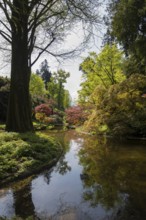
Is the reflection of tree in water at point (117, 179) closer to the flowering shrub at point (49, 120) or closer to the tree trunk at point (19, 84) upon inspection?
the tree trunk at point (19, 84)

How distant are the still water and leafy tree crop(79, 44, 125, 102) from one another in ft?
48.4

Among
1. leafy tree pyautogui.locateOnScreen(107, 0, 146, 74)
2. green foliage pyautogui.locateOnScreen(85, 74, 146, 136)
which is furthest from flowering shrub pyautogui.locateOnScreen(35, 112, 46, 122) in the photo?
leafy tree pyautogui.locateOnScreen(107, 0, 146, 74)

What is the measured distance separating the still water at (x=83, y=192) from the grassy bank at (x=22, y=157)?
26 centimetres

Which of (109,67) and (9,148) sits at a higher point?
(109,67)

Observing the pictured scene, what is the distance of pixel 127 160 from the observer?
8.63m

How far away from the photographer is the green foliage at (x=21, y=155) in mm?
6650

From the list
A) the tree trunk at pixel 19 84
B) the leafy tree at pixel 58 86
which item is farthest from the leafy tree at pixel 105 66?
the leafy tree at pixel 58 86

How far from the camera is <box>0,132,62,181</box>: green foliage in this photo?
665 centimetres

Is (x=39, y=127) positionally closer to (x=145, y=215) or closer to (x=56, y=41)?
(x=56, y=41)

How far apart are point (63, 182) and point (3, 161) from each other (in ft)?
5.63

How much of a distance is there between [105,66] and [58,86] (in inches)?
1103

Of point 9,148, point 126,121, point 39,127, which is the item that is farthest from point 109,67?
point 9,148

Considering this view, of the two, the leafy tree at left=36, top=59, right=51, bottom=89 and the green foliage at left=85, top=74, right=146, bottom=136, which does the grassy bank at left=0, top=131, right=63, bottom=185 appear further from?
the leafy tree at left=36, top=59, right=51, bottom=89

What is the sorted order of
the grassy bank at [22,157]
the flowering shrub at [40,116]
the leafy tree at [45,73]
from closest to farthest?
the grassy bank at [22,157]
the flowering shrub at [40,116]
the leafy tree at [45,73]
